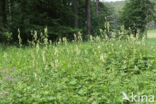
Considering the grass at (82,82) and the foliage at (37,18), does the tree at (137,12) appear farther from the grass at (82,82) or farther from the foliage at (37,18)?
the grass at (82,82)

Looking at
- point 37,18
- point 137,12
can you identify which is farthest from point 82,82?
point 137,12

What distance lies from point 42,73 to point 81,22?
55.8 ft

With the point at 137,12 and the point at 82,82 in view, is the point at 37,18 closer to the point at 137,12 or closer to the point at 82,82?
the point at 82,82

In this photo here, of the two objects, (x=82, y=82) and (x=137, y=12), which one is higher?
(x=137, y=12)

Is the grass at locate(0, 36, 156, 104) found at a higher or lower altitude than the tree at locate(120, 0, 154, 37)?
lower

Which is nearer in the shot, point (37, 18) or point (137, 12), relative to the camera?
point (37, 18)

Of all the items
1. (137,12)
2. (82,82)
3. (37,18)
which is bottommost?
(82,82)

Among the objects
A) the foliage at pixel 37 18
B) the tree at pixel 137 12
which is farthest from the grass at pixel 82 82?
the tree at pixel 137 12

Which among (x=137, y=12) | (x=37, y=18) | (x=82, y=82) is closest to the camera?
(x=82, y=82)

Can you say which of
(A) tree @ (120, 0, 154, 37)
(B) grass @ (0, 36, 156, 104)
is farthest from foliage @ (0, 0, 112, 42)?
(A) tree @ (120, 0, 154, 37)

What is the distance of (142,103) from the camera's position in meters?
3.02

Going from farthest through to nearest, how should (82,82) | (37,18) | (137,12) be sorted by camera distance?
(137,12) → (37,18) → (82,82)

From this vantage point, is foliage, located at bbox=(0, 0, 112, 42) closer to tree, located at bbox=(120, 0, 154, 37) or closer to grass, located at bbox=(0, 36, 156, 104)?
grass, located at bbox=(0, 36, 156, 104)

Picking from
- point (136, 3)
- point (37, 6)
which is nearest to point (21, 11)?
point (37, 6)
